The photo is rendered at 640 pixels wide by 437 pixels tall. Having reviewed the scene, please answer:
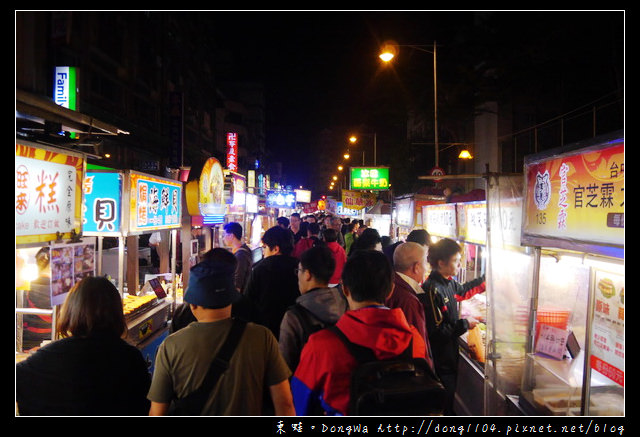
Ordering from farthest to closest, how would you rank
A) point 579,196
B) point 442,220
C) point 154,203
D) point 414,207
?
point 414,207 < point 442,220 < point 154,203 < point 579,196

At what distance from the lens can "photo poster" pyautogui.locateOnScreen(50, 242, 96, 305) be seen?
3545mm

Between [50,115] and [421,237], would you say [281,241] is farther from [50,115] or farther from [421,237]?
[50,115]

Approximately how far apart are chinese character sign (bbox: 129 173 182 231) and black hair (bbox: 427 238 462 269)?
379 cm

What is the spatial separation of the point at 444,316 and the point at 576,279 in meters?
2.04

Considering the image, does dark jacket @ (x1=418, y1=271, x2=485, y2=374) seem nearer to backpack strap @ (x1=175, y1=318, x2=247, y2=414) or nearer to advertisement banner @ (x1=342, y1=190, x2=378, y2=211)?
backpack strap @ (x1=175, y1=318, x2=247, y2=414)

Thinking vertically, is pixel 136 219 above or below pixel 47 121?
below

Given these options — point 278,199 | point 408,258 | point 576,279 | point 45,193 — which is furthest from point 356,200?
point 45,193

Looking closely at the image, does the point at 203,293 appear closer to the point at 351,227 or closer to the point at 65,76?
the point at 65,76

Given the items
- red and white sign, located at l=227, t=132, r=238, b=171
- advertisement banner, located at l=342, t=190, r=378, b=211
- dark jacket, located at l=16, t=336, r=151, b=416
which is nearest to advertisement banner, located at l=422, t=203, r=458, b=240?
dark jacket, located at l=16, t=336, r=151, b=416

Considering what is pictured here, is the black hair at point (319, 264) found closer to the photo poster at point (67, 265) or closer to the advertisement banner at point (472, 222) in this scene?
the photo poster at point (67, 265)

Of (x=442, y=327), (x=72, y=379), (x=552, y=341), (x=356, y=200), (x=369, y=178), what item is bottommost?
(x=552, y=341)

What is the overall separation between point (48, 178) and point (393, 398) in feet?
11.0

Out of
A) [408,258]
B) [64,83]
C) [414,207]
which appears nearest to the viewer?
[408,258]

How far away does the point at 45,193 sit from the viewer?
3.44 meters
